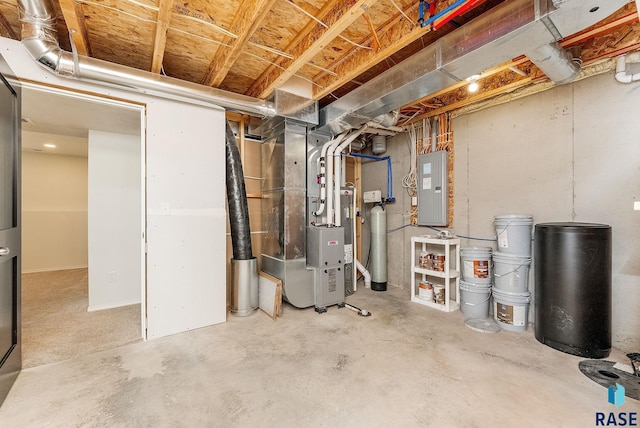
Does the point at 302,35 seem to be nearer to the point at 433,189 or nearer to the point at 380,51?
the point at 380,51

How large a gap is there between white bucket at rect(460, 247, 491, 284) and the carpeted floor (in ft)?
11.6

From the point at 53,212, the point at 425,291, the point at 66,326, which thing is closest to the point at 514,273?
the point at 425,291

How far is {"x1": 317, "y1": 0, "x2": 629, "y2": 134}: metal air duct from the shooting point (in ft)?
5.18

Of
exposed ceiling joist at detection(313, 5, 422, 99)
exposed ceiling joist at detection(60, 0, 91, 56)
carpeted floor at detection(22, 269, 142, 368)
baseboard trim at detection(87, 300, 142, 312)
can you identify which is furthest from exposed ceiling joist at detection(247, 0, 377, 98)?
baseboard trim at detection(87, 300, 142, 312)

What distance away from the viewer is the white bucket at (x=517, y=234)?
282 cm

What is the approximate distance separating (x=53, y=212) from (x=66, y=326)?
13.4ft

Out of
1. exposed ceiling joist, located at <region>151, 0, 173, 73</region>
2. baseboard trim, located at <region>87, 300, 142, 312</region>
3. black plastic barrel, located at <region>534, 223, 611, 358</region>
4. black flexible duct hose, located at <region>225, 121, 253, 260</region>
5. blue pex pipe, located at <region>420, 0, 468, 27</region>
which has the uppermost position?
exposed ceiling joist, located at <region>151, 0, 173, 73</region>

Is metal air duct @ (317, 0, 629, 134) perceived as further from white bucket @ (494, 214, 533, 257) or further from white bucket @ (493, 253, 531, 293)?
white bucket @ (493, 253, 531, 293)

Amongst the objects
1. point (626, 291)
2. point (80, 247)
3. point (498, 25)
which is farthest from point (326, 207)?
point (80, 247)

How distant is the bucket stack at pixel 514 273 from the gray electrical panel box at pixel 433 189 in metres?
0.86

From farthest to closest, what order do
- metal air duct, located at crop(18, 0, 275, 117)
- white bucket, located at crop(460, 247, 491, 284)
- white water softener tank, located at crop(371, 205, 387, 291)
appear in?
white water softener tank, located at crop(371, 205, 387, 291), white bucket, located at crop(460, 247, 491, 284), metal air duct, located at crop(18, 0, 275, 117)

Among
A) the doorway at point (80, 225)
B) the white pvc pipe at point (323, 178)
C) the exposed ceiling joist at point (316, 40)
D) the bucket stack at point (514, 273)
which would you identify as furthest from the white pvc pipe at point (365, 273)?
the doorway at point (80, 225)

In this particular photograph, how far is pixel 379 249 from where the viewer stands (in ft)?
14.1

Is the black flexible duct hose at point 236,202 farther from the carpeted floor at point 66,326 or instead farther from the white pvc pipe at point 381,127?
the white pvc pipe at point 381,127
